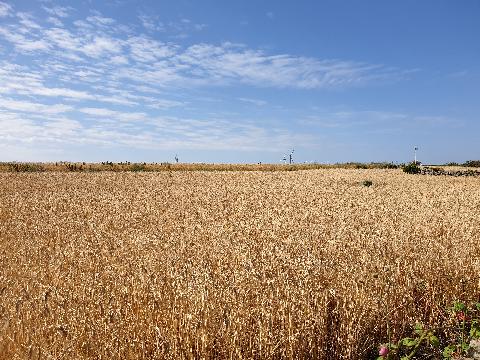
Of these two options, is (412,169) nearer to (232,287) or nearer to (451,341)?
(451,341)

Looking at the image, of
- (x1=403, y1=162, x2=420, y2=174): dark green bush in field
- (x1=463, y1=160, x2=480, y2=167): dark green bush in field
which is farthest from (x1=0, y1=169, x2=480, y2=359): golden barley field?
(x1=463, y1=160, x2=480, y2=167): dark green bush in field

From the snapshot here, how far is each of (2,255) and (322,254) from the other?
18.0ft

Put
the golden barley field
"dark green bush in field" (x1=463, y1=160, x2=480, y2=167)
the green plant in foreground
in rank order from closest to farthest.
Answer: the golden barley field
the green plant in foreground
"dark green bush in field" (x1=463, y1=160, x2=480, y2=167)

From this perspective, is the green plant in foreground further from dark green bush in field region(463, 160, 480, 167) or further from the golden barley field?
dark green bush in field region(463, 160, 480, 167)

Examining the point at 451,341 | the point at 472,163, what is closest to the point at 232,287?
the point at 451,341

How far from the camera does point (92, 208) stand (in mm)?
13031

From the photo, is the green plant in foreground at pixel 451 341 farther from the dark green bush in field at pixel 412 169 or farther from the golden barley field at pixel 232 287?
the dark green bush in field at pixel 412 169

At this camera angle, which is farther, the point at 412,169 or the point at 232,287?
the point at 412,169

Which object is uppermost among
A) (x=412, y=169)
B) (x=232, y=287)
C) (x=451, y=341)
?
(x=412, y=169)

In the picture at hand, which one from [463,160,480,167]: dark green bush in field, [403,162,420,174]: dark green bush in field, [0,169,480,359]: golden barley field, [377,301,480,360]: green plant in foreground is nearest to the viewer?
Result: [0,169,480,359]: golden barley field

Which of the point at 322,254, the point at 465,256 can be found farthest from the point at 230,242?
the point at 465,256

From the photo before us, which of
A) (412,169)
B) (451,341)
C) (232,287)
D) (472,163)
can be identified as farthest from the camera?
(472,163)

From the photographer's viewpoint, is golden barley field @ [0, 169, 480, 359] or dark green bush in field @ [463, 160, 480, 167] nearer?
golden barley field @ [0, 169, 480, 359]

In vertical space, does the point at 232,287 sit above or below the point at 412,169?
below
